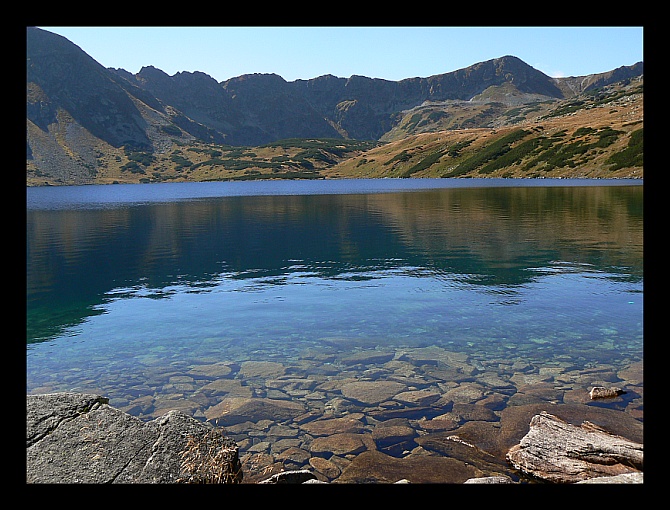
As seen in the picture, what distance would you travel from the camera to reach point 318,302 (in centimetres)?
3844

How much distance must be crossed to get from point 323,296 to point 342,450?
2437 cm

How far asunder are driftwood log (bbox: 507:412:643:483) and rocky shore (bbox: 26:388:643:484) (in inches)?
1.1

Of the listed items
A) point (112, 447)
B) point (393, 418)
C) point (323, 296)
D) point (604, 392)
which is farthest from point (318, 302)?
point (112, 447)

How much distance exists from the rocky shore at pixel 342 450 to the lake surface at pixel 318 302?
3434 mm

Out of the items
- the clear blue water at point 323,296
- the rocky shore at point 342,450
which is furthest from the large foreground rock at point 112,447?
the clear blue water at point 323,296

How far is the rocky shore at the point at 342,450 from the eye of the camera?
40.1ft

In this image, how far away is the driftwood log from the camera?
1327 cm

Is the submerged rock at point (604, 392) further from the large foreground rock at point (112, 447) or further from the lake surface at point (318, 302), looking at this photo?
the large foreground rock at point (112, 447)

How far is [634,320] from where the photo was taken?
30547 mm

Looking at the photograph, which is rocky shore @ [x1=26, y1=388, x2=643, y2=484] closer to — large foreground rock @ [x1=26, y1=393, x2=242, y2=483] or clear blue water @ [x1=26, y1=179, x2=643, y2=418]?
large foreground rock @ [x1=26, y1=393, x2=242, y2=483]
